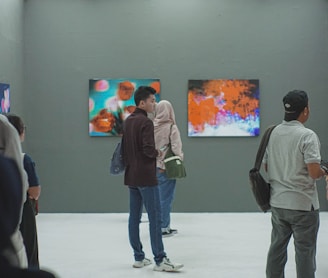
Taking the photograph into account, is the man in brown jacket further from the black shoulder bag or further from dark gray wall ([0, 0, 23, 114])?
dark gray wall ([0, 0, 23, 114])

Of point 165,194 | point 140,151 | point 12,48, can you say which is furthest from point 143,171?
point 12,48

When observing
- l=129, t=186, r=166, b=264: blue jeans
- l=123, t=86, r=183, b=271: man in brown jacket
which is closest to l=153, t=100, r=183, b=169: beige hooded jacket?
l=123, t=86, r=183, b=271: man in brown jacket

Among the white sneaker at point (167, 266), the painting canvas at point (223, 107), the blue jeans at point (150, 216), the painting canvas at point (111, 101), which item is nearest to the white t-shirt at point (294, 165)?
the blue jeans at point (150, 216)

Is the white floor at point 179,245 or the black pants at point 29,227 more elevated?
the black pants at point 29,227

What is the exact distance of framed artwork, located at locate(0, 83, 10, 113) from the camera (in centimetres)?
852

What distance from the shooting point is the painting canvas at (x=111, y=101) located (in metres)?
10.1

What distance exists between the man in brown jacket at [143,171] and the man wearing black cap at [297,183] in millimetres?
1670

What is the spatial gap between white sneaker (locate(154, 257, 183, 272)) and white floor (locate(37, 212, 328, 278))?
0.07 m

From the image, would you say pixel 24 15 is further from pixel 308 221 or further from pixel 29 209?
pixel 308 221

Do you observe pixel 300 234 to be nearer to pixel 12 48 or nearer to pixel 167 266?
pixel 167 266

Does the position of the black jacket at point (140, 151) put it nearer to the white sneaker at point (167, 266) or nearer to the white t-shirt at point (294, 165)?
the white sneaker at point (167, 266)

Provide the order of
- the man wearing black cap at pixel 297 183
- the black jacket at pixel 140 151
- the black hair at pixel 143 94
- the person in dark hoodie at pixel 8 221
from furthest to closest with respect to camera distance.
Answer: the black hair at pixel 143 94
the black jacket at pixel 140 151
the man wearing black cap at pixel 297 183
the person in dark hoodie at pixel 8 221

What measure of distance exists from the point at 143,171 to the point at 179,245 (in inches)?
69.6

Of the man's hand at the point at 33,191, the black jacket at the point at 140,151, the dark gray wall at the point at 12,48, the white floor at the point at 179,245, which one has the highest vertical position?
the dark gray wall at the point at 12,48
